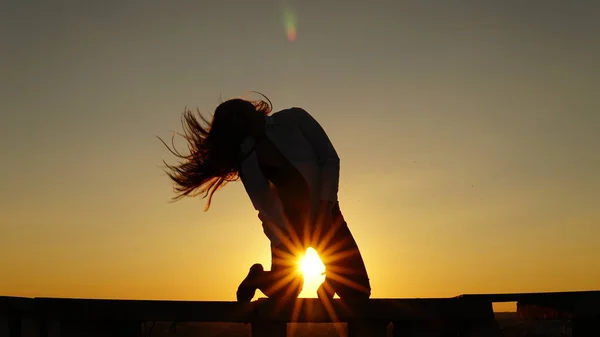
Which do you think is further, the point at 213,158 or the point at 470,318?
the point at 213,158

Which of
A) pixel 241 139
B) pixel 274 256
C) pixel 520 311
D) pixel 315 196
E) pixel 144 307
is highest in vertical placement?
pixel 241 139

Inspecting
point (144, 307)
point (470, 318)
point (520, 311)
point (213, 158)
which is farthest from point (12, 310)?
point (520, 311)

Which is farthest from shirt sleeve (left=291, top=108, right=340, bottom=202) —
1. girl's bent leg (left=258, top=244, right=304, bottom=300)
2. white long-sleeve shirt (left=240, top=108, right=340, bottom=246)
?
girl's bent leg (left=258, top=244, right=304, bottom=300)

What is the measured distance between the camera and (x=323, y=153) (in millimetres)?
5551

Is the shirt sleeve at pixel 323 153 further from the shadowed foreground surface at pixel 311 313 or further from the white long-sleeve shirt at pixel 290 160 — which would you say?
the shadowed foreground surface at pixel 311 313

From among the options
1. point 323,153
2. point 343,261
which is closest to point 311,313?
point 343,261

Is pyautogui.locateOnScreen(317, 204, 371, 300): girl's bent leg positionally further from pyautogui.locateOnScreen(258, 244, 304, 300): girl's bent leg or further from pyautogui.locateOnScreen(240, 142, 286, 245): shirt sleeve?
pyautogui.locateOnScreen(240, 142, 286, 245): shirt sleeve

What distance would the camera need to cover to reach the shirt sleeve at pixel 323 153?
5.43 meters

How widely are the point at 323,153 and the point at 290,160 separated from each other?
10.7 inches

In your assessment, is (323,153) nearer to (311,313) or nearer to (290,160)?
(290,160)

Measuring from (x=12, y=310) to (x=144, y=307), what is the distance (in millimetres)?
1102

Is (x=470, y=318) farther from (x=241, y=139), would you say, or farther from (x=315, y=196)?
(x=241, y=139)

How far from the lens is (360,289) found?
5.50 m

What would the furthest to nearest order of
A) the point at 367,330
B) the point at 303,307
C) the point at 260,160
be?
the point at 260,160
the point at 367,330
the point at 303,307
